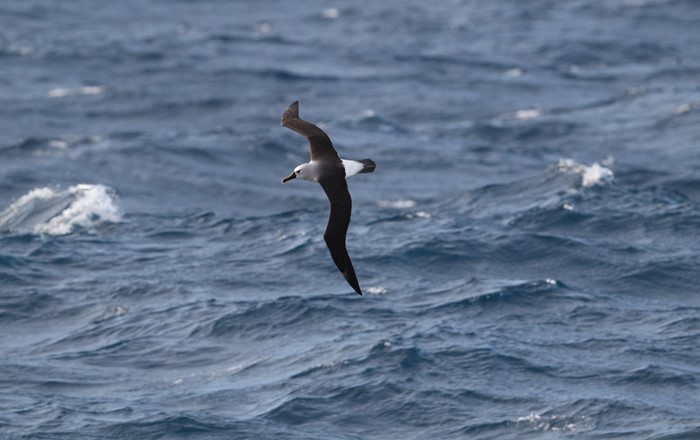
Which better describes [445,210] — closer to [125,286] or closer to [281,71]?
[125,286]

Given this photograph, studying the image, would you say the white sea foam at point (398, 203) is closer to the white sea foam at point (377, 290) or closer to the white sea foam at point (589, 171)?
the white sea foam at point (589, 171)

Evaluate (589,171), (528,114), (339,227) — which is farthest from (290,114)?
(528,114)

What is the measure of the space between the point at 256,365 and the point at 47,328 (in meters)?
4.86

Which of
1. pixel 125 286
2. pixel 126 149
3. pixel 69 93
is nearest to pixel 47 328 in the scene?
pixel 125 286

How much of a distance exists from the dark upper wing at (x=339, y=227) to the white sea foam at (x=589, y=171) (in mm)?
16592

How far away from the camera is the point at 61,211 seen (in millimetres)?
35812

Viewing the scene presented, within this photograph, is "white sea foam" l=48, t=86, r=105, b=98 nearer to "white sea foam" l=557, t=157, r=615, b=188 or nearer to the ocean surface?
the ocean surface

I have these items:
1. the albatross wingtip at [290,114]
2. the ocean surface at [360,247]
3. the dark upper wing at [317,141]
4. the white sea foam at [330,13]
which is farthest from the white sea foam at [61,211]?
the white sea foam at [330,13]

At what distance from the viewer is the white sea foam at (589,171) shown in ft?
122

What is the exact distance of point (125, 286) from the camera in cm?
3100

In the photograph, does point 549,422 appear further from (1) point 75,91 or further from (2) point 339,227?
(1) point 75,91

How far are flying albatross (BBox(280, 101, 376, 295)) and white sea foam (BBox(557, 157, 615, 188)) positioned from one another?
609 inches

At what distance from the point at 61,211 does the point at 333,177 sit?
1573 centimetres

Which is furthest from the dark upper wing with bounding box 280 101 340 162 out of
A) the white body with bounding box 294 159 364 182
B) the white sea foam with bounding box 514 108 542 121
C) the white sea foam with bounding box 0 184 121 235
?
the white sea foam with bounding box 514 108 542 121
